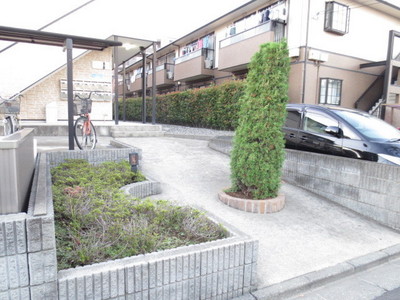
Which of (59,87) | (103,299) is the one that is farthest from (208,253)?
(59,87)

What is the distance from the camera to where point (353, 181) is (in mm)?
4289

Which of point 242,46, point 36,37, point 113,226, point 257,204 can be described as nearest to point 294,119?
point 257,204

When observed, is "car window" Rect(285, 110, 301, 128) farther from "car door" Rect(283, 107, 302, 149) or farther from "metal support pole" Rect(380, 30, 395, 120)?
"metal support pole" Rect(380, 30, 395, 120)

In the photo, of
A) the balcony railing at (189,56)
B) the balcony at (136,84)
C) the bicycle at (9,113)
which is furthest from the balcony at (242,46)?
the balcony at (136,84)

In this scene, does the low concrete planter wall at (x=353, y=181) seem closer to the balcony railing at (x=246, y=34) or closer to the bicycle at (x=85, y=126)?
the bicycle at (x=85, y=126)

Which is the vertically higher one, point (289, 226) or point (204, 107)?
point (204, 107)

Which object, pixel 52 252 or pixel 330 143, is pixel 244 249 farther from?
pixel 330 143

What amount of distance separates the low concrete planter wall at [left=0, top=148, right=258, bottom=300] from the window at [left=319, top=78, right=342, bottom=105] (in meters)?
10.6

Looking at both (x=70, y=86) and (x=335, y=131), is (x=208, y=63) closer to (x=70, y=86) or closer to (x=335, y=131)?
(x=70, y=86)

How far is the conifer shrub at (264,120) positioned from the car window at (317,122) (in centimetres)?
142

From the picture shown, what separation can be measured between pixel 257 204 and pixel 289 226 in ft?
1.65

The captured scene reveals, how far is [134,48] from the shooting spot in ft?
39.7

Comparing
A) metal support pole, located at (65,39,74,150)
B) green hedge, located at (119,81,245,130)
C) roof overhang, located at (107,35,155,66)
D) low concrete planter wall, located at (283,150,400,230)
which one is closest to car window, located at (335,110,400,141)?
low concrete planter wall, located at (283,150,400,230)

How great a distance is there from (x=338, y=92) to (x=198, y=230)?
11726 millimetres
